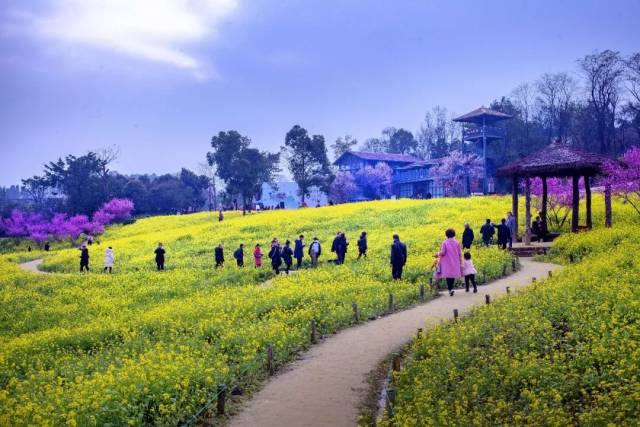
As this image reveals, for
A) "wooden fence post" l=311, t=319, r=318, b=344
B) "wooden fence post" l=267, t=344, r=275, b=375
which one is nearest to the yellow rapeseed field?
"wooden fence post" l=311, t=319, r=318, b=344

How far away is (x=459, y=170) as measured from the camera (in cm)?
7306

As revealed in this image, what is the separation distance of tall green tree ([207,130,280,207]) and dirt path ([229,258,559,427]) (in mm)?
56133

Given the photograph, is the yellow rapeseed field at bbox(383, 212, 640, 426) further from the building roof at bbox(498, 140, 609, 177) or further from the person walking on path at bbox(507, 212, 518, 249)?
the person walking on path at bbox(507, 212, 518, 249)

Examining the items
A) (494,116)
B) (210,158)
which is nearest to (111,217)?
(210,158)

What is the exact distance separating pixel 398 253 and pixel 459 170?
2205 inches

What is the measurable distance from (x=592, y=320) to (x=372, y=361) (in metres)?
4.24

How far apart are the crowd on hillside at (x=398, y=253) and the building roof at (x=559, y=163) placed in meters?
2.54

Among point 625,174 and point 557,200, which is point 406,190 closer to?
point 557,200

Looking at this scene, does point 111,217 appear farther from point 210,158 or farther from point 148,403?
point 148,403

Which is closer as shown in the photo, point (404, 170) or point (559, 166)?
point (559, 166)

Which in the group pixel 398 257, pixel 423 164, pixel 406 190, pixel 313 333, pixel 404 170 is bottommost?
pixel 313 333

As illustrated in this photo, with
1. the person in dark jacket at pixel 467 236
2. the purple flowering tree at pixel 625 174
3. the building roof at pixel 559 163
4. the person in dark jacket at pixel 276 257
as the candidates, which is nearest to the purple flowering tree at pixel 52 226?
the person in dark jacket at pixel 276 257

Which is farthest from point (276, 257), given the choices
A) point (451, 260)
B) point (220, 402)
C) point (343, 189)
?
point (343, 189)

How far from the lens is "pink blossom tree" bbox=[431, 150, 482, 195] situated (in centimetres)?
7138
